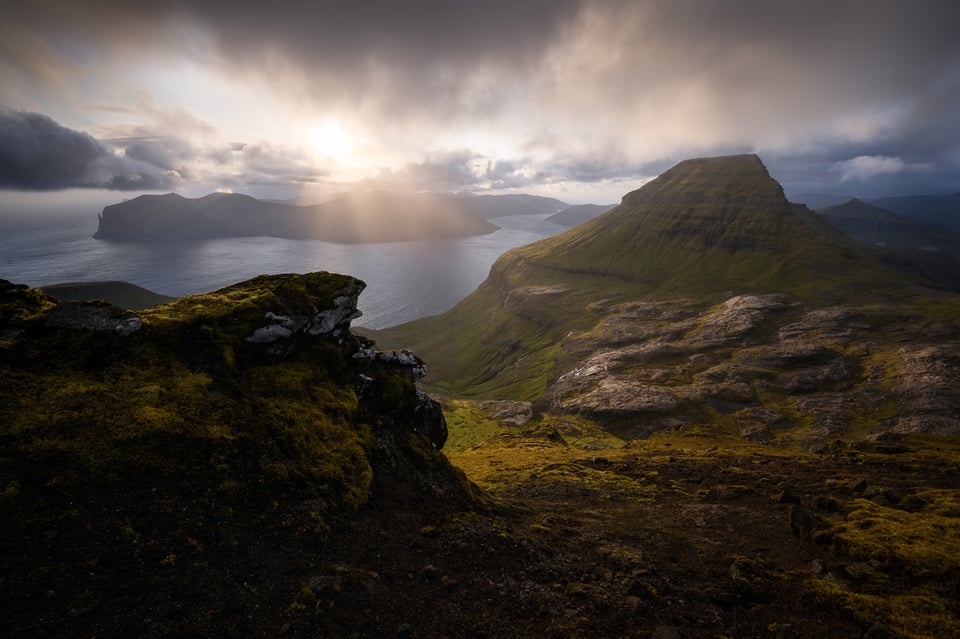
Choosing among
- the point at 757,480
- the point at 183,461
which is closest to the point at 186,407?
the point at 183,461

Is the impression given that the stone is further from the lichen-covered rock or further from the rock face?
the lichen-covered rock

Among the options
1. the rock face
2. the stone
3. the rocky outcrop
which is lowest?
the rocky outcrop

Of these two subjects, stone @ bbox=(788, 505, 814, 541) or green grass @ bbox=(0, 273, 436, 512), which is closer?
green grass @ bbox=(0, 273, 436, 512)

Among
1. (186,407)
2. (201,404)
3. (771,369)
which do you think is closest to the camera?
(186,407)

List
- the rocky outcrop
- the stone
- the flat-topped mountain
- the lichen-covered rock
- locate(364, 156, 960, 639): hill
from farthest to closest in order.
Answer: the flat-topped mountain < the rocky outcrop < the stone < locate(364, 156, 960, 639): hill < the lichen-covered rock

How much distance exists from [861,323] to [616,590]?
193524 millimetres

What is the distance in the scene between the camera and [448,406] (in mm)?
124250

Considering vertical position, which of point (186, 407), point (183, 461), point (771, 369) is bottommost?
point (771, 369)

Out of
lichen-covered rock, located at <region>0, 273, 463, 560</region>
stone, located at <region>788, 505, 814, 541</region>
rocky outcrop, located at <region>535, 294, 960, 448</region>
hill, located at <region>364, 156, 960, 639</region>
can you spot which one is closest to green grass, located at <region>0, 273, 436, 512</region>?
lichen-covered rock, located at <region>0, 273, 463, 560</region>

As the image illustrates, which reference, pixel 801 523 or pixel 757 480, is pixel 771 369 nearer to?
pixel 757 480

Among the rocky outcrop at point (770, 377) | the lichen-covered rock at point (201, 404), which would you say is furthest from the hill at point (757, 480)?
the lichen-covered rock at point (201, 404)

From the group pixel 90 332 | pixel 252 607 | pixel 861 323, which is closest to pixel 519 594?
pixel 252 607

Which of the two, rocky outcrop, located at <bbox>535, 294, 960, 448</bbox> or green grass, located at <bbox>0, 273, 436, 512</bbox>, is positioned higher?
green grass, located at <bbox>0, 273, 436, 512</bbox>

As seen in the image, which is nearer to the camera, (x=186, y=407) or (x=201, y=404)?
(x=186, y=407)
